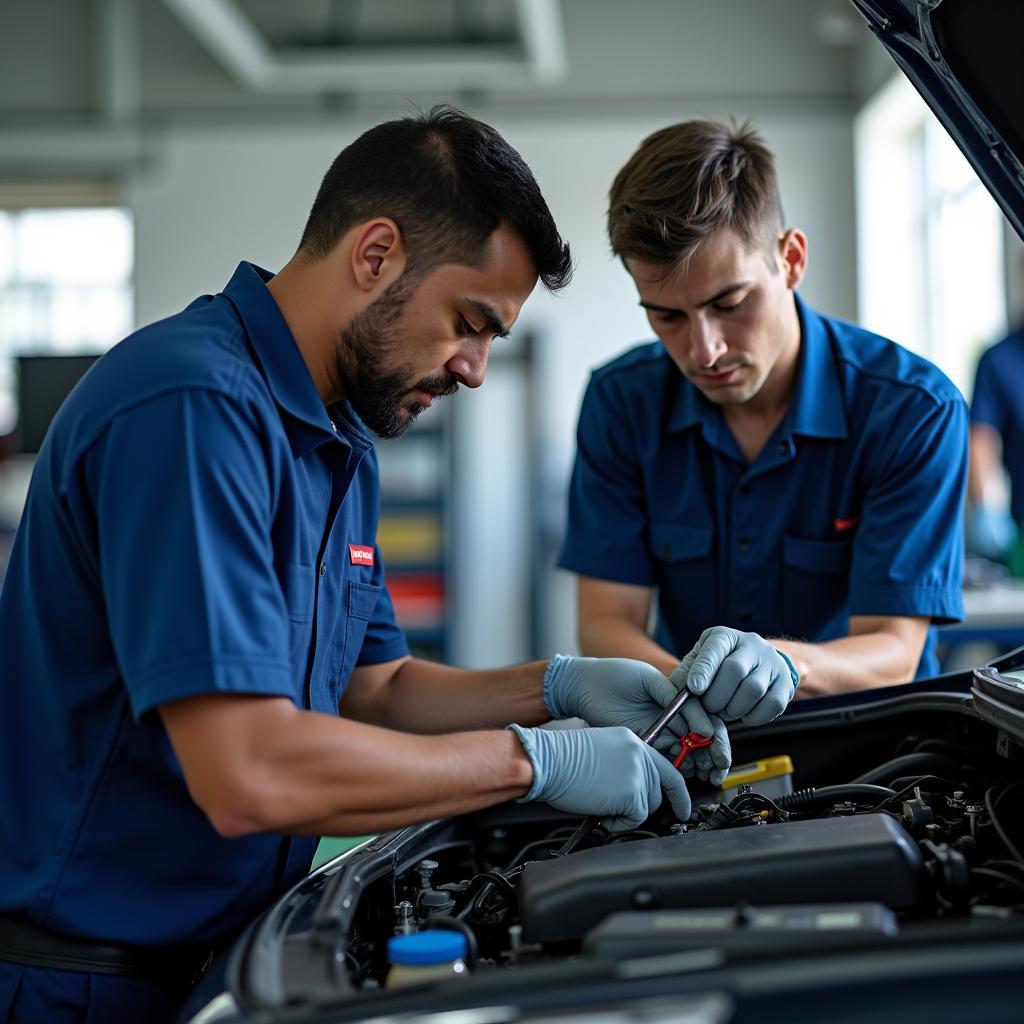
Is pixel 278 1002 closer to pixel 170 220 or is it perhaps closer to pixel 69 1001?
pixel 69 1001

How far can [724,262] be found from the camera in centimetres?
175

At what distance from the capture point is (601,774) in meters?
1.24

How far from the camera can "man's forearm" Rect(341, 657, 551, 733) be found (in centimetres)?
164

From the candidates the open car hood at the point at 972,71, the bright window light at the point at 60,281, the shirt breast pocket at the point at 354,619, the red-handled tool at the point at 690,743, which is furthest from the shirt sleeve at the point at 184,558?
the bright window light at the point at 60,281

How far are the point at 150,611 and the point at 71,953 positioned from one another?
368mm

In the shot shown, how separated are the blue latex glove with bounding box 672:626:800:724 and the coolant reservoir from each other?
0.57m

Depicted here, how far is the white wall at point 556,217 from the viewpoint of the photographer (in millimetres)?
6426

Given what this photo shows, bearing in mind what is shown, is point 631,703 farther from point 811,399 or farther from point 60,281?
point 60,281

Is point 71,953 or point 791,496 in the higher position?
point 791,496

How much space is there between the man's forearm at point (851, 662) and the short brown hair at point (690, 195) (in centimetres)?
60

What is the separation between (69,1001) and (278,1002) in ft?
1.42

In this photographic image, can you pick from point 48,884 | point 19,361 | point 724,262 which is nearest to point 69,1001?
point 48,884

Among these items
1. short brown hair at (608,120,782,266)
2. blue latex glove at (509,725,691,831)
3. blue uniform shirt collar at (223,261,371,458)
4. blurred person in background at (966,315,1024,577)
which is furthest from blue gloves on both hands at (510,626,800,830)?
blurred person in background at (966,315,1024,577)

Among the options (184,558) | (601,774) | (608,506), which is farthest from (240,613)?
(608,506)
